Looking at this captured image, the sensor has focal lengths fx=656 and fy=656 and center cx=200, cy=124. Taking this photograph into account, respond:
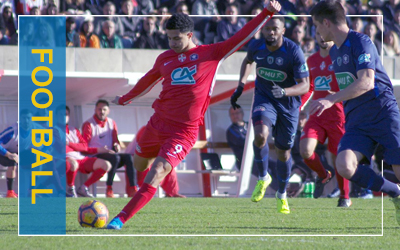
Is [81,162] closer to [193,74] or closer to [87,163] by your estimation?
[87,163]

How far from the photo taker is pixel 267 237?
16.6 ft

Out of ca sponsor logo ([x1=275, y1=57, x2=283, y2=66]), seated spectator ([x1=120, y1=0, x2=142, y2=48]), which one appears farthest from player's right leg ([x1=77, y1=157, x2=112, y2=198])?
ca sponsor logo ([x1=275, y1=57, x2=283, y2=66])

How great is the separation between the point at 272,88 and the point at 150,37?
216 inches

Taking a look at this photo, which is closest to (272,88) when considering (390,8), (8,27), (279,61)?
(279,61)

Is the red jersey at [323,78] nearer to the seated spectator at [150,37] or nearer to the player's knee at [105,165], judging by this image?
the seated spectator at [150,37]

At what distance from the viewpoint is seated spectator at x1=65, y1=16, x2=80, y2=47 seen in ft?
40.2

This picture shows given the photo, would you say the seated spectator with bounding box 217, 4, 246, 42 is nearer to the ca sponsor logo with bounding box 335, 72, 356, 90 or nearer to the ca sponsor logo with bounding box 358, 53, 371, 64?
the ca sponsor logo with bounding box 335, 72, 356, 90

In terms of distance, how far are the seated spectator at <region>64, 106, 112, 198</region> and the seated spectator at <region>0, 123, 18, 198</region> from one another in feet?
3.17

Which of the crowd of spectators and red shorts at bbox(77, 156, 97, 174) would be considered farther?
the crowd of spectators

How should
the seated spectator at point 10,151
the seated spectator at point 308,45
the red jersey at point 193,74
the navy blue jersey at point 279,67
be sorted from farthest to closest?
1. the seated spectator at point 308,45
2. the seated spectator at point 10,151
3. the navy blue jersey at point 279,67
4. the red jersey at point 193,74

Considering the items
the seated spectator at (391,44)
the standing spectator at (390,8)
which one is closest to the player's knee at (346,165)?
the seated spectator at (391,44)

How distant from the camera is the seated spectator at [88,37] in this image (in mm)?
12375

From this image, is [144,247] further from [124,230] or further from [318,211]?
[318,211]

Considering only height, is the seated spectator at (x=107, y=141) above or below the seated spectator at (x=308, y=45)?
below
